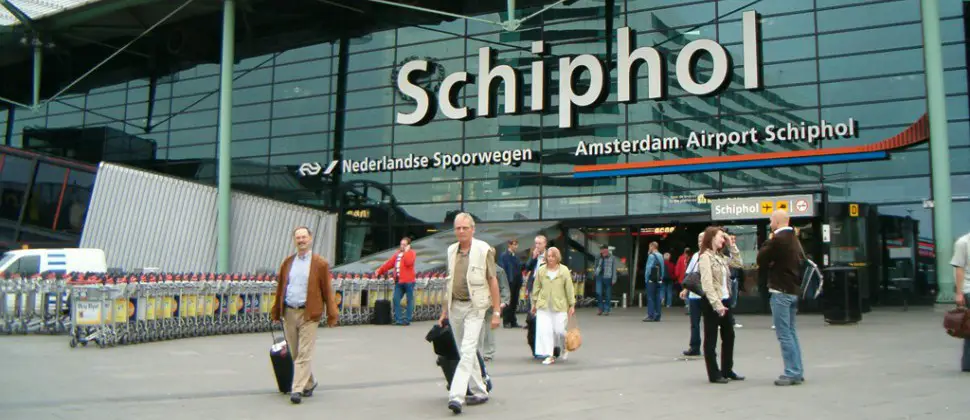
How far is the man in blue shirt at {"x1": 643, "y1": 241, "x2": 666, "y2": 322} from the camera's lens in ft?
61.0

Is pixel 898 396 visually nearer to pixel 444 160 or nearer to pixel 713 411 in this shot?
pixel 713 411

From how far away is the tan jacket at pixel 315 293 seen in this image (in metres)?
8.27

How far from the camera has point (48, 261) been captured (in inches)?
802

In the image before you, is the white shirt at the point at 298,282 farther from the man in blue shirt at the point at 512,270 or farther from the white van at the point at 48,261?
the white van at the point at 48,261

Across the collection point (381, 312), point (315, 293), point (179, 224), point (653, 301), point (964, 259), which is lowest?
point (381, 312)

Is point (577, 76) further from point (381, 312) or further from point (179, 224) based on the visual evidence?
point (179, 224)

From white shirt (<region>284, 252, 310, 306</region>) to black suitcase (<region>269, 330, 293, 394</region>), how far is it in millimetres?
409

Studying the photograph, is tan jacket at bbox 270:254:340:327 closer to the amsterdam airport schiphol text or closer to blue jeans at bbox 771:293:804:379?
blue jeans at bbox 771:293:804:379

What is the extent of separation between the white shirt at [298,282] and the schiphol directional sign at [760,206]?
12.9 metres

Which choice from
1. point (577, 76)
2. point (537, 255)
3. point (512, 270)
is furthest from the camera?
point (577, 76)

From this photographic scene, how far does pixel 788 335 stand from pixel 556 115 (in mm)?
19512

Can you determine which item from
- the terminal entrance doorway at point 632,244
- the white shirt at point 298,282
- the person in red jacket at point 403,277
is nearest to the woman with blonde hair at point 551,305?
the white shirt at point 298,282

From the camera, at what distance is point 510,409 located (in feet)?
24.9

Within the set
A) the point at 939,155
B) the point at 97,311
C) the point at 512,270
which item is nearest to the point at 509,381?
the point at 97,311
